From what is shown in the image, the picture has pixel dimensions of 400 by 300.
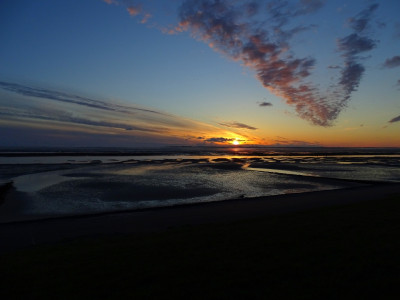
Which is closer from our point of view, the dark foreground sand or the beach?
the beach

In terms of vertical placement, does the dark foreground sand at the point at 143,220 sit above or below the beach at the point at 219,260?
below

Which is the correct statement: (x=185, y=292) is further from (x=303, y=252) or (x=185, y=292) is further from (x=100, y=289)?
(x=303, y=252)

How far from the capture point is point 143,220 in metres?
14.6

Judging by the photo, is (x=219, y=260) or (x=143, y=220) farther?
(x=143, y=220)

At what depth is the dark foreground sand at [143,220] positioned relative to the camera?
1166 centimetres

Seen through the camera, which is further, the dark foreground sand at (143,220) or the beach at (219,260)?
the dark foreground sand at (143,220)

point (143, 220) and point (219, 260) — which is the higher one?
point (219, 260)

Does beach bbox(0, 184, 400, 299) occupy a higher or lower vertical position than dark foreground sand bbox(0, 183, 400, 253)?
higher

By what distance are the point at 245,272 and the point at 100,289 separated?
11.3 feet

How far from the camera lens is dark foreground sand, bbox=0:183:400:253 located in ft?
38.2

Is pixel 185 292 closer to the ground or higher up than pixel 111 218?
higher up

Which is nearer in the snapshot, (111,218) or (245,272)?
(245,272)

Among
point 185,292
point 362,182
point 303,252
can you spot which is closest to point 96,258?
point 185,292

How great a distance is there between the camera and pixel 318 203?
1841 cm
